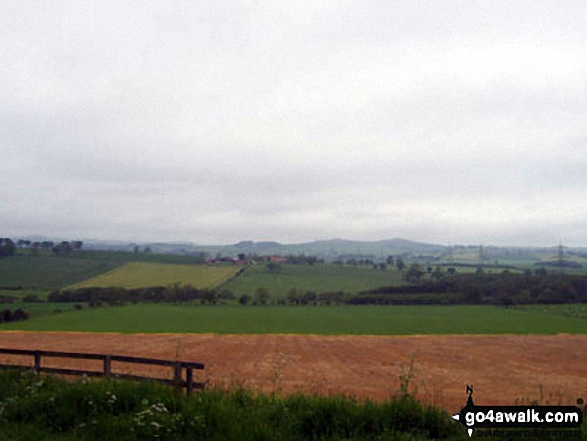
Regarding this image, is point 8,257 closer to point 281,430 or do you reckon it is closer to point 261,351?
point 261,351

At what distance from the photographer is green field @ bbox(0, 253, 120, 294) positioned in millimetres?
87438

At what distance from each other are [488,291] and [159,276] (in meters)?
63.0

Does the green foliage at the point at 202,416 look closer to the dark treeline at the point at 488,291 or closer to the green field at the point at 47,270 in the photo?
the dark treeline at the point at 488,291

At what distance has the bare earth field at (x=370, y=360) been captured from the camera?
22.4 meters

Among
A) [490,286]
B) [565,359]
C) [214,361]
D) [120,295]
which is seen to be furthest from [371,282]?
[214,361]

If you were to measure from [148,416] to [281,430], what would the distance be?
82.7 inches

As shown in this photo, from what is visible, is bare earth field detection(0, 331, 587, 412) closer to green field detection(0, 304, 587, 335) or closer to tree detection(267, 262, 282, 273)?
green field detection(0, 304, 587, 335)

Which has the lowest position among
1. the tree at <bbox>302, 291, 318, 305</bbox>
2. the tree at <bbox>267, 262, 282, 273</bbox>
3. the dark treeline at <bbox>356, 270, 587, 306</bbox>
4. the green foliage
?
the tree at <bbox>302, 291, 318, 305</bbox>

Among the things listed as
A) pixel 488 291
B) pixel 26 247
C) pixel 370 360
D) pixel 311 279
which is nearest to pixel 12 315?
pixel 370 360

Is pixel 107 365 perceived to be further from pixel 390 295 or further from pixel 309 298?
pixel 390 295

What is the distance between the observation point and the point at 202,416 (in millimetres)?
7730

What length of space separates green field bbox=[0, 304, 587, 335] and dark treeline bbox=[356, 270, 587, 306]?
28.7 ft

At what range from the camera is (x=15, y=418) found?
8281 millimetres

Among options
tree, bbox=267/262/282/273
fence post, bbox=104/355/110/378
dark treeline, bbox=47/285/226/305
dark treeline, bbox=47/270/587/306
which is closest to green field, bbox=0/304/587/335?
dark treeline, bbox=47/285/226/305
